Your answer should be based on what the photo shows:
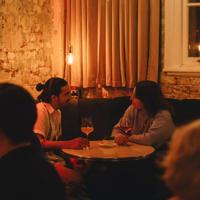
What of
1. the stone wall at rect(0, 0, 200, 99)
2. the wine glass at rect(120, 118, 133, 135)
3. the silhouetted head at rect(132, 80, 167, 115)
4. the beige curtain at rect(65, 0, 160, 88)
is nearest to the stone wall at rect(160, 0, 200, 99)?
the beige curtain at rect(65, 0, 160, 88)

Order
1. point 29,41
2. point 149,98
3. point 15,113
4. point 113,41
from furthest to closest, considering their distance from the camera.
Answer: point 29,41, point 113,41, point 149,98, point 15,113

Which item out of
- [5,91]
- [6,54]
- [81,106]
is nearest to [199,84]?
[81,106]

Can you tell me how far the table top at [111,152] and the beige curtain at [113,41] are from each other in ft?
5.75

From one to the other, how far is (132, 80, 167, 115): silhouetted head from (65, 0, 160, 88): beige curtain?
1.06 meters

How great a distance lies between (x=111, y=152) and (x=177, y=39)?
7.27 ft

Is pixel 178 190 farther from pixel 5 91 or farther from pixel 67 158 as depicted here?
pixel 67 158

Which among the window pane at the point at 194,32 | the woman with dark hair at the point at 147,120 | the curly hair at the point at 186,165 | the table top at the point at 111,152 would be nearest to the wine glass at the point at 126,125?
the woman with dark hair at the point at 147,120

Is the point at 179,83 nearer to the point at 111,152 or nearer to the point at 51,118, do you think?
the point at 51,118

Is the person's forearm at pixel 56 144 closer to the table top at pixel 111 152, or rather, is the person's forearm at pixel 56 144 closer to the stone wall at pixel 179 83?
the table top at pixel 111 152

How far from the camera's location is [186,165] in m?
0.98

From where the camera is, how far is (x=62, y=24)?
18.4 feet

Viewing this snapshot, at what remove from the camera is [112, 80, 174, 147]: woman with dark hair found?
3.64 meters

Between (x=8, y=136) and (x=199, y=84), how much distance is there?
3.49 m

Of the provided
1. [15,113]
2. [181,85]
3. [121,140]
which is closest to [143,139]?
[121,140]
